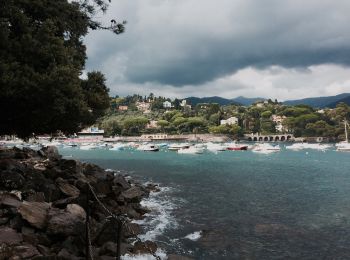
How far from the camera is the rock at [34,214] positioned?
13.2m

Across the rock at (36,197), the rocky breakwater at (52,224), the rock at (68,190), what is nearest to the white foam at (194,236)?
the rocky breakwater at (52,224)

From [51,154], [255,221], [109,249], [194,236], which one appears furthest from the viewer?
[51,154]

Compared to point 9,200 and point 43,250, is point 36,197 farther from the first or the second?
point 43,250

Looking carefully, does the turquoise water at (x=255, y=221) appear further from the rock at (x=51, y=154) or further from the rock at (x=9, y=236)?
the rock at (x=51, y=154)

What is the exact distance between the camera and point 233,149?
132 metres

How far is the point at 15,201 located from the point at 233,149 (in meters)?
121

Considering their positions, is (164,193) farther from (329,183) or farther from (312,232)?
(329,183)

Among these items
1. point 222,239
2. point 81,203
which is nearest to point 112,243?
point 81,203

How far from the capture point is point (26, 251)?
36.0 ft

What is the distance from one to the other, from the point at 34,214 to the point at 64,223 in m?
1.12

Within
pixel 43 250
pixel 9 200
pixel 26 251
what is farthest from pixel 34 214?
pixel 26 251

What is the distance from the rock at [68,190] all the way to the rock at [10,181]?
189 centimetres

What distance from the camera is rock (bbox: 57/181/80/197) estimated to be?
18.5m

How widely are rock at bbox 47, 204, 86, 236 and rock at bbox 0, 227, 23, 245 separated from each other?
1.24 m
